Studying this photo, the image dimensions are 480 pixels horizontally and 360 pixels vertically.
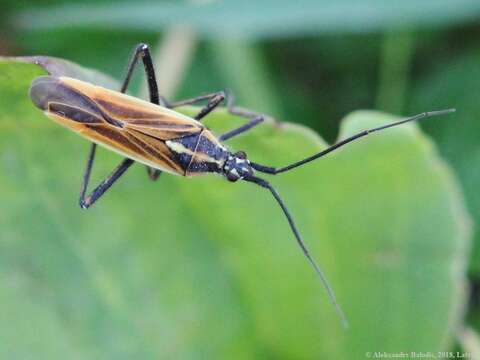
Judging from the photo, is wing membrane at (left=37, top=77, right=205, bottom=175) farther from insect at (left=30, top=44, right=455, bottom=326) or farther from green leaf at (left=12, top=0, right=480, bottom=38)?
green leaf at (left=12, top=0, right=480, bottom=38)

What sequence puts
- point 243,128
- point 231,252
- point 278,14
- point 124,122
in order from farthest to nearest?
point 278,14 → point 124,122 → point 231,252 → point 243,128

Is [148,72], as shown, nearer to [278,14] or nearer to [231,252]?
[278,14]

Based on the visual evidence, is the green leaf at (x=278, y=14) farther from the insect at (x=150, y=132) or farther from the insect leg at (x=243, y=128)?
the insect leg at (x=243, y=128)

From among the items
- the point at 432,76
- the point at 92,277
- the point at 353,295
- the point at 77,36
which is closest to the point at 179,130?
the point at 92,277

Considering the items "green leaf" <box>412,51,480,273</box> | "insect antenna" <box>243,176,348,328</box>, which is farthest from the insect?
"green leaf" <box>412,51,480,273</box>

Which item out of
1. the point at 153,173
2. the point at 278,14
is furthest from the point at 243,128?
the point at 278,14

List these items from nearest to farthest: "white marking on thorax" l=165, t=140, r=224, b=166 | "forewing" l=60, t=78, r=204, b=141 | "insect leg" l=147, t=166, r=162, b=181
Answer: "insect leg" l=147, t=166, r=162, b=181 < "forewing" l=60, t=78, r=204, b=141 < "white marking on thorax" l=165, t=140, r=224, b=166
